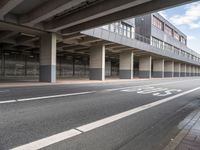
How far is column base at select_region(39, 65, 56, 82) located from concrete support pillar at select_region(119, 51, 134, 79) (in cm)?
1744

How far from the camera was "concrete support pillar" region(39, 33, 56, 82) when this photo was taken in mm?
22031

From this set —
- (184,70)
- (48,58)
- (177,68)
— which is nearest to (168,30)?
(177,68)

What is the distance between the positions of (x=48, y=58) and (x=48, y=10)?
793 centimetres

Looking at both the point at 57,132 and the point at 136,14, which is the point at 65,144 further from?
the point at 136,14

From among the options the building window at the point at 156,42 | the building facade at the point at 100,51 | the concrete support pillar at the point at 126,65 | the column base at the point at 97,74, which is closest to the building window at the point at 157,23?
the building facade at the point at 100,51

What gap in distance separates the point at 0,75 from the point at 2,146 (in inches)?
1197

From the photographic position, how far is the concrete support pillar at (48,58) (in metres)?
22.0

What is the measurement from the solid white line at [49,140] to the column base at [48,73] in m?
17.5

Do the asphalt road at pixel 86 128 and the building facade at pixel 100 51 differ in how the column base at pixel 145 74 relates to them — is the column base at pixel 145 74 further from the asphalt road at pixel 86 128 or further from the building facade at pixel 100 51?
the asphalt road at pixel 86 128

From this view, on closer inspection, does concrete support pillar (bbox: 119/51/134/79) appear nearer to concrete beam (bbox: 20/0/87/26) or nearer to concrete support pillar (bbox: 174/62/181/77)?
concrete beam (bbox: 20/0/87/26)

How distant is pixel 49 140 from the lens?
4.43 m

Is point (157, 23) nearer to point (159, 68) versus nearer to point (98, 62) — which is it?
Result: point (159, 68)

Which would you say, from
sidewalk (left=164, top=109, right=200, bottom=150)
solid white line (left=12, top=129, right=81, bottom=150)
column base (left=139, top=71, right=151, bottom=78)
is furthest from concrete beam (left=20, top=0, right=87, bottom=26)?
column base (left=139, top=71, right=151, bottom=78)

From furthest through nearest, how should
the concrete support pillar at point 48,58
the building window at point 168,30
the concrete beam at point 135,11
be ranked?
the building window at point 168,30, the concrete support pillar at point 48,58, the concrete beam at point 135,11
